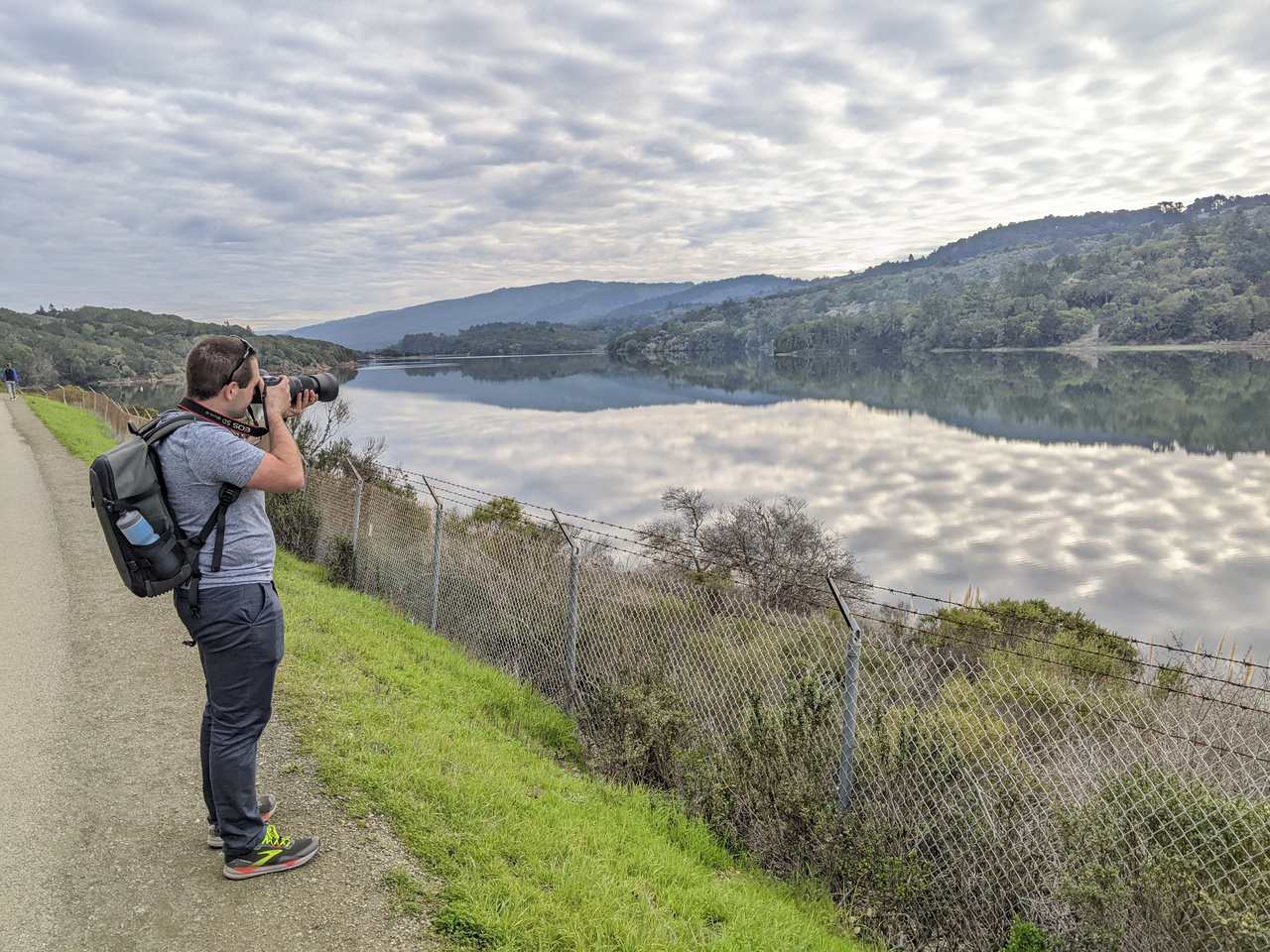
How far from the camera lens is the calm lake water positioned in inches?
859

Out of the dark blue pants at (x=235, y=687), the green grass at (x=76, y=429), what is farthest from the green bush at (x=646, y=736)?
the green grass at (x=76, y=429)

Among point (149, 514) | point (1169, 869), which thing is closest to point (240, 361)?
point (149, 514)

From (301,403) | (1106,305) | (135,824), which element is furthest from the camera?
(1106,305)

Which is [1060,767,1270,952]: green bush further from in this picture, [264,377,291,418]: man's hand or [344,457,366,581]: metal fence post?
[344,457,366,581]: metal fence post

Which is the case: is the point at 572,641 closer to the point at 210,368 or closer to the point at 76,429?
the point at 210,368

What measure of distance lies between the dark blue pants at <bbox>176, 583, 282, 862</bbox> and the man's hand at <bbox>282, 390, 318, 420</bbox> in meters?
0.74

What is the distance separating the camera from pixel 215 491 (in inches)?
125

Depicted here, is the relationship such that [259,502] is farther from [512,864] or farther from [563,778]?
[563,778]

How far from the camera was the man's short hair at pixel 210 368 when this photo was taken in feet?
10.2

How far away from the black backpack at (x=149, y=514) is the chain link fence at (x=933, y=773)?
322cm

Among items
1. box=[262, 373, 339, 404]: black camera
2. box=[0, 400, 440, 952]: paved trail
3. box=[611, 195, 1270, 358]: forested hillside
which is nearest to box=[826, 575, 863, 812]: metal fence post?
box=[0, 400, 440, 952]: paved trail

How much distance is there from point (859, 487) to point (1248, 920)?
31290mm

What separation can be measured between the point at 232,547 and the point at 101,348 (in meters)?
110

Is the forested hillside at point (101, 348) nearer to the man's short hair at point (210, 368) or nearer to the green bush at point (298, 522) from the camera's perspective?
the green bush at point (298, 522)
